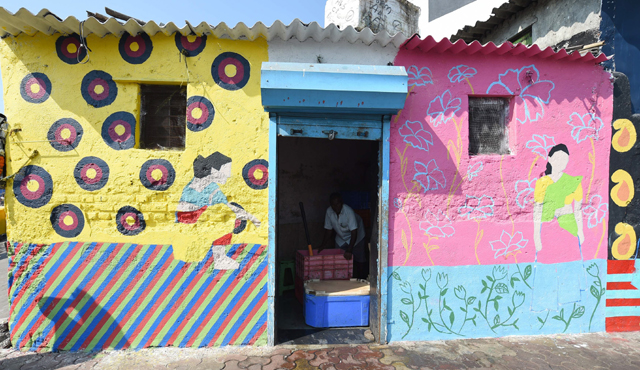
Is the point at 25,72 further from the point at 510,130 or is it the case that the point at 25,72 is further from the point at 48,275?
the point at 510,130

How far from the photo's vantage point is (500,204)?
171 inches

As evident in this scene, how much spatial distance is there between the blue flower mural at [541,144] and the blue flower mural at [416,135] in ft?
4.30

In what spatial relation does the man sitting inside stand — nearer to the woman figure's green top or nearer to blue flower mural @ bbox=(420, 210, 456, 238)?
blue flower mural @ bbox=(420, 210, 456, 238)

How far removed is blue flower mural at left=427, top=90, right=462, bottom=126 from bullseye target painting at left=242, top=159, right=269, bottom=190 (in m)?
2.08

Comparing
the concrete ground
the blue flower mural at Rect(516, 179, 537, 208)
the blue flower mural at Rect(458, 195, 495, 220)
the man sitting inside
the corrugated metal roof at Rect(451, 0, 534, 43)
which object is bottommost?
the concrete ground

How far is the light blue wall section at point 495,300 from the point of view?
168 inches

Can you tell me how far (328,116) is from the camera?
4074 millimetres

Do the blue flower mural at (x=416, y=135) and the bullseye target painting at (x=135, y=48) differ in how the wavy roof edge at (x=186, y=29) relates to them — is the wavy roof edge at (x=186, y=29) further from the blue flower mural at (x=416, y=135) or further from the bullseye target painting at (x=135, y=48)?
the blue flower mural at (x=416, y=135)

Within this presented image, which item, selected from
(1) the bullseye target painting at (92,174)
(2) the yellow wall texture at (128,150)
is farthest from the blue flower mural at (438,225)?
(1) the bullseye target painting at (92,174)

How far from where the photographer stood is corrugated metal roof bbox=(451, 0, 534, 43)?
588 centimetres

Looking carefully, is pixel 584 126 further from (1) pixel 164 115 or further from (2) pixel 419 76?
(1) pixel 164 115

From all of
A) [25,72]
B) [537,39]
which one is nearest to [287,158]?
[25,72]

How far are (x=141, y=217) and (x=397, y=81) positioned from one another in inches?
128

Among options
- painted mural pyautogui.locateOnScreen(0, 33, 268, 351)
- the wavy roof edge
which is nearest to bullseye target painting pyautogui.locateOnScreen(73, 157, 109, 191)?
painted mural pyautogui.locateOnScreen(0, 33, 268, 351)
